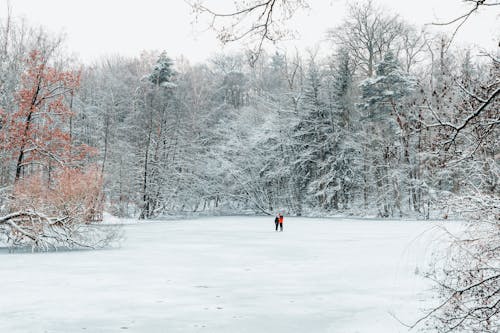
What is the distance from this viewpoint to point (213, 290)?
10438mm

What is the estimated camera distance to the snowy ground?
781 centimetres

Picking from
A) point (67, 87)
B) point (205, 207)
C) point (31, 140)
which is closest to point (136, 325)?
point (31, 140)

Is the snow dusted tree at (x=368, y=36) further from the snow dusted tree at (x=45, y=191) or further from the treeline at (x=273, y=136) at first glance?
the snow dusted tree at (x=45, y=191)

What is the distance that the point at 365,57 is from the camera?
4316 cm

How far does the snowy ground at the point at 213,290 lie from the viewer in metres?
7.81

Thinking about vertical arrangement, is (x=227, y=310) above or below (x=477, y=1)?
below

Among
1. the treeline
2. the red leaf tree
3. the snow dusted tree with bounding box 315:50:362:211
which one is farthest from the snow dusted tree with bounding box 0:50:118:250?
the snow dusted tree with bounding box 315:50:362:211

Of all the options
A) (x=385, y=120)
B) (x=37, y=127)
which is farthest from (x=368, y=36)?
(x=37, y=127)

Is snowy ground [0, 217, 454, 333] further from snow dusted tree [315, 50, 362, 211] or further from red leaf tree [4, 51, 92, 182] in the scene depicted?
snow dusted tree [315, 50, 362, 211]

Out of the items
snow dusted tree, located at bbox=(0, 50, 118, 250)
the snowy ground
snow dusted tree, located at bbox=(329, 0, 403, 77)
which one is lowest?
the snowy ground

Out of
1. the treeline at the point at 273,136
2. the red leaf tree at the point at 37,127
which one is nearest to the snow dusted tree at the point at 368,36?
the treeline at the point at 273,136

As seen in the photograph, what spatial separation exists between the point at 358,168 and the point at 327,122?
5.71 m

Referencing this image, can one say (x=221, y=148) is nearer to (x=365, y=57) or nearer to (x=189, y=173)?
(x=189, y=173)

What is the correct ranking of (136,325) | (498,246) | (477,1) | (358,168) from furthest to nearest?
(358,168) < (136,325) < (498,246) < (477,1)
